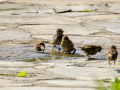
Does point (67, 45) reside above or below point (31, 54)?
above

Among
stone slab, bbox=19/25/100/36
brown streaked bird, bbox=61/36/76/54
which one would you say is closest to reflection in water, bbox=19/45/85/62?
brown streaked bird, bbox=61/36/76/54

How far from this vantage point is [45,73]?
4031 mm

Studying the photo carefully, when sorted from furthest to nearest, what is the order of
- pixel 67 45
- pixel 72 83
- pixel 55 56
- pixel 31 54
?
pixel 67 45, pixel 31 54, pixel 55 56, pixel 72 83

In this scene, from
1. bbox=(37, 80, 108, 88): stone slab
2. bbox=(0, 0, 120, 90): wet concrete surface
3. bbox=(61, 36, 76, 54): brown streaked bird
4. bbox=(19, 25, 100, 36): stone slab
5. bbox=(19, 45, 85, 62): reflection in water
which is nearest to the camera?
bbox=(37, 80, 108, 88): stone slab

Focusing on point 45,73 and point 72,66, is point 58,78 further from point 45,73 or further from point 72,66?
point 72,66

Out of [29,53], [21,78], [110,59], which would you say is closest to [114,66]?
[110,59]

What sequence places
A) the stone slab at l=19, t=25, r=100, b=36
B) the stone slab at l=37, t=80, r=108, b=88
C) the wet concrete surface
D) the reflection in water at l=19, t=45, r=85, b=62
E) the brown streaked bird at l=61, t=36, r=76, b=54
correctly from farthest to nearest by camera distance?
the stone slab at l=19, t=25, r=100, b=36 → the brown streaked bird at l=61, t=36, r=76, b=54 → the reflection in water at l=19, t=45, r=85, b=62 → the wet concrete surface → the stone slab at l=37, t=80, r=108, b=88

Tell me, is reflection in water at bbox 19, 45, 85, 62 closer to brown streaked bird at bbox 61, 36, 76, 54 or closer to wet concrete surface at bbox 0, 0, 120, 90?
wet concrete surface at bbox 0, 0, 120, 90

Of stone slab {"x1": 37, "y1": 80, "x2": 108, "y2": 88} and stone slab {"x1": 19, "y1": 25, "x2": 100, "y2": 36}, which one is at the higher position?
stone slab {"x1": 19, "y1": 25, "x2": 100, "y2": 36}

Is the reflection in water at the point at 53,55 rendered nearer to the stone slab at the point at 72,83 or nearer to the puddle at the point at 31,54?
the puddle at the point at 31,54

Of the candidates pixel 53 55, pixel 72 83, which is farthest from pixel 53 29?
pixel 72 83

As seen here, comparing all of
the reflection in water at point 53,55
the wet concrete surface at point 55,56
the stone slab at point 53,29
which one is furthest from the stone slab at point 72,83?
the stone slab at point 53,29

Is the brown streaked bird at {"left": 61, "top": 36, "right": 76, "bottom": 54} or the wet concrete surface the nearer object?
the wet concrete surface

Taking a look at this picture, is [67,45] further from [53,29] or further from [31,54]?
[53,29]
